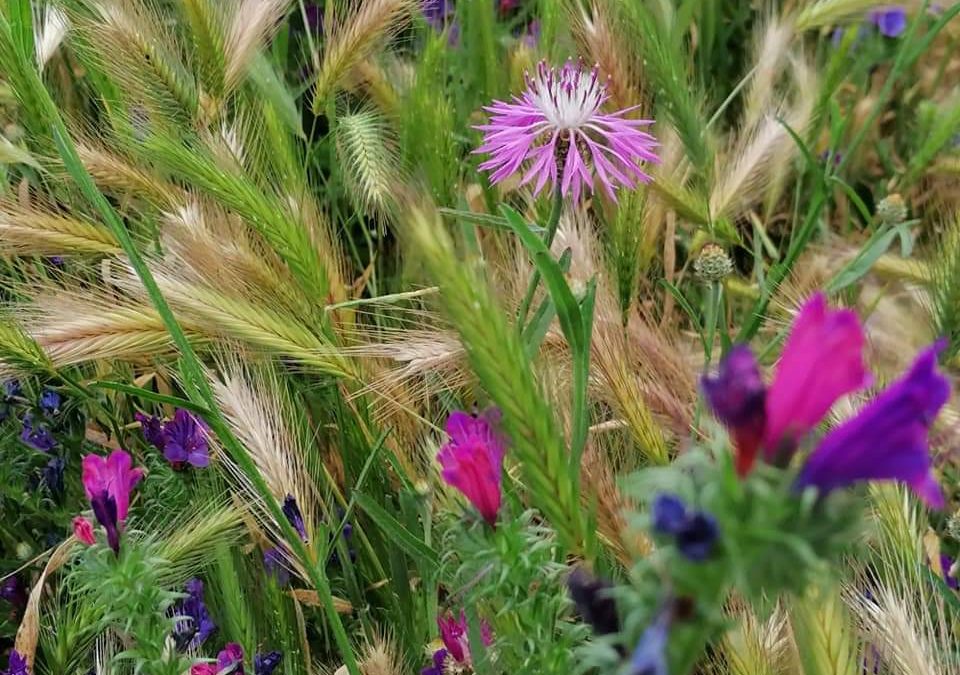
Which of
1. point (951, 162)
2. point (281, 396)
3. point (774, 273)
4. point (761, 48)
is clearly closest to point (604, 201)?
point (774, 273)

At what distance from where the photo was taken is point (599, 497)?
87cm

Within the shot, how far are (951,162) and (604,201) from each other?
0.73m

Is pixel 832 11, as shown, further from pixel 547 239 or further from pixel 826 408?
pixel 826 408

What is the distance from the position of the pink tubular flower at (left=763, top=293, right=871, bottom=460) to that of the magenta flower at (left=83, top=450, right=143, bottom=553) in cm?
51

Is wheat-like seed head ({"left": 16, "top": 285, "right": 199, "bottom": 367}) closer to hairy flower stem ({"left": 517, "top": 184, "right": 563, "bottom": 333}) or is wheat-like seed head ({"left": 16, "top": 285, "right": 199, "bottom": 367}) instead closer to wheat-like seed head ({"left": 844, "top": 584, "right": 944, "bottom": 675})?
hairy flower stem ({"left": 517, "top": 184, "right": 563, "bottom": 333})

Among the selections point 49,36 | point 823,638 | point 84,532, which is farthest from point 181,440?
point 823,638

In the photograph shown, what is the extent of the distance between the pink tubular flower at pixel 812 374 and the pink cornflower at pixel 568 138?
685 mm

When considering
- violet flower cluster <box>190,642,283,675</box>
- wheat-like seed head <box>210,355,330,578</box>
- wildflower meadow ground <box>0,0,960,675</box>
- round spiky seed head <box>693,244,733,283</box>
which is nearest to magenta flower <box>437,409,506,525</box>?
wildflower meadow ground <box>0,0,960,675</box>

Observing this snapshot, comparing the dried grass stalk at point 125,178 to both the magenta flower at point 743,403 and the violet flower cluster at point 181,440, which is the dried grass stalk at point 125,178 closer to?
the violet flower cluster at point 181,440

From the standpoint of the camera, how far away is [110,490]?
0.78m

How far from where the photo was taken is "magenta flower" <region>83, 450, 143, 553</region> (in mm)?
742

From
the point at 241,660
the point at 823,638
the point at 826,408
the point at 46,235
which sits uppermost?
the point at 46,235

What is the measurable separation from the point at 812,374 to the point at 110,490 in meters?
0.56

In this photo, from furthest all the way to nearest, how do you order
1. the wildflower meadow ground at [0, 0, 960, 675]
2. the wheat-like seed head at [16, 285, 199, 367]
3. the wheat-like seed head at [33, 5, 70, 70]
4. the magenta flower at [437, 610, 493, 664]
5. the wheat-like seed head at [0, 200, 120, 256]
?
the wheat-like seed head at [33, 5, 70, 70]
the wheat-like seed head at [0, 200, 120, 256]
the wheat-like seed head at [16, 285, 199, 367]
the magenta flower at [437, 610, 493, 664]
the wildflower meadow ground at [0, 0, 960, 675]
